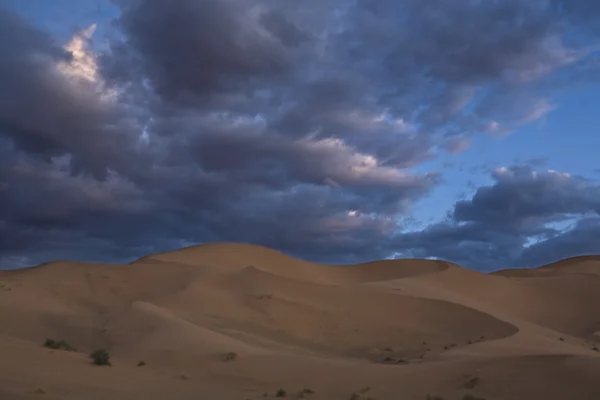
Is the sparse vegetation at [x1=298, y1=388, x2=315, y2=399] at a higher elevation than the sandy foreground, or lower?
lower

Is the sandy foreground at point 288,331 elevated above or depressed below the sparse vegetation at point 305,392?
above

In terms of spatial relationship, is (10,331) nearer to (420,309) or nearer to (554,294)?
(420,309)

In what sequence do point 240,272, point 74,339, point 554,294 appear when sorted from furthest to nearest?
point 554,294 < point 240,272 < point 74,339

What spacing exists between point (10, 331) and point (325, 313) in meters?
12.3

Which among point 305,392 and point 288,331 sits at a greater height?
point 288,331

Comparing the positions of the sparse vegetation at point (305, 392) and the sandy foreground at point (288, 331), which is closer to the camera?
the sparse vegetation at point (305, 392)

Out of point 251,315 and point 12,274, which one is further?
point 12,274

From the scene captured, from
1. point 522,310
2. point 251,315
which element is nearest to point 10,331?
point 251,315

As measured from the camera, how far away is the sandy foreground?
475 inches

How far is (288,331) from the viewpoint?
2403cm

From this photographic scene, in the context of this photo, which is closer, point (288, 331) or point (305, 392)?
point (305, 392)

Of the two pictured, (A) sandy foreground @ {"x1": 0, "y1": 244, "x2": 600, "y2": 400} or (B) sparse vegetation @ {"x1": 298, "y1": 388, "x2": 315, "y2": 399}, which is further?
(A) sandy foreground @ {"x1": 0, "y1": 244, "x2": 600, "y2": 400}

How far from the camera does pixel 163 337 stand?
1898cm

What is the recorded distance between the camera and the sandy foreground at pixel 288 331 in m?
12.1
